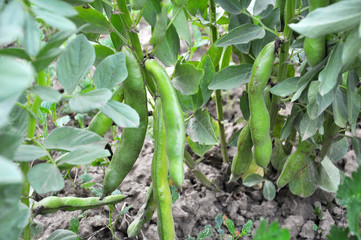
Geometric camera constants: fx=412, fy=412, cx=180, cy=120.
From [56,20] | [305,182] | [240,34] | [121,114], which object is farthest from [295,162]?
[56,20]

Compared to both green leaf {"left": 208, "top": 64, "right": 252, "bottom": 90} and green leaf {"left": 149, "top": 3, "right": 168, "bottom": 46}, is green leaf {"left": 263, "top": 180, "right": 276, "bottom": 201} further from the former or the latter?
green leaf {"left": 149, "top": 3, "right": 168, "bottom": 46}

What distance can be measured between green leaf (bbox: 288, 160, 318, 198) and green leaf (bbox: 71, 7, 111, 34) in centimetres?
80

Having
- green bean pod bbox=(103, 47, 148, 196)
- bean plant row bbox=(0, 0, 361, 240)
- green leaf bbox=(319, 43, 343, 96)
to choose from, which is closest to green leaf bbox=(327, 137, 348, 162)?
bean plant row bbox=(0, 0, 361, 240)

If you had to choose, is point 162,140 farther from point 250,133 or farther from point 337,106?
point 337,106

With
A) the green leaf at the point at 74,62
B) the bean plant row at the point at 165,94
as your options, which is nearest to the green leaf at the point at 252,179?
the bean plant row at the point at 165,94

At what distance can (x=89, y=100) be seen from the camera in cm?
78

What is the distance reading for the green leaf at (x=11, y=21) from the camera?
1.68 ft

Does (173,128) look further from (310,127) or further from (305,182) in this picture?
(305,182)

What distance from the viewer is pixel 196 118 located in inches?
49.5

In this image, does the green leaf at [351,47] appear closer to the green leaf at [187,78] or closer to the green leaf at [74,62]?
the green leaf at [187,78]

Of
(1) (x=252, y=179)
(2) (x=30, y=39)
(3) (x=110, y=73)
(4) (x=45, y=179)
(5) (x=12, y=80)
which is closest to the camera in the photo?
(5) (x=12, y=80)

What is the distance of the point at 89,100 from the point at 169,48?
406 mm

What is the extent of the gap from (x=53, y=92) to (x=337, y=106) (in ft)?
2.35

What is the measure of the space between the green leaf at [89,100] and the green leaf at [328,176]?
873mm
